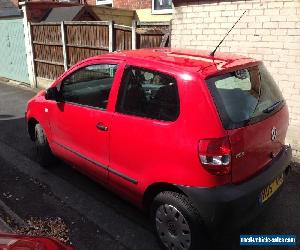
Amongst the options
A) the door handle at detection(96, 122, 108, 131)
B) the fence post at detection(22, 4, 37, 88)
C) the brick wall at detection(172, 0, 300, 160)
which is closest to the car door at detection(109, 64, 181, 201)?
the door handle at detection(96, 122, 108, 131)

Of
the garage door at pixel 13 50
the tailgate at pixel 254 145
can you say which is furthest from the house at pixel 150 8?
the tailgate at pixel 254 145

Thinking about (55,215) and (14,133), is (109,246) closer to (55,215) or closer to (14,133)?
(55,215)

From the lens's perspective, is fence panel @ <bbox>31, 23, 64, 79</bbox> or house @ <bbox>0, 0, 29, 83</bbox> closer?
fence panel @ <bbox>31, 23, 64, 79</bbox>

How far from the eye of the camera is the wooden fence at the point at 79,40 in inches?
291

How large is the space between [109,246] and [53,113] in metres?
2.03

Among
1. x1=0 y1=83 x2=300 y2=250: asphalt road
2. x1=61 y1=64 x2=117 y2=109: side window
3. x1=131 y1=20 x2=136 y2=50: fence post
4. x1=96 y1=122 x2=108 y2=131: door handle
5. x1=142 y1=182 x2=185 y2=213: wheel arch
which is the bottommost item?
x1=0 y1=83 x2=300 y2=250: asphalt road

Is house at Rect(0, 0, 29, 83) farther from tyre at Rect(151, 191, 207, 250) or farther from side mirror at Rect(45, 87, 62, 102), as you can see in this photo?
tyre at Rect(151, 191, 207, 250)

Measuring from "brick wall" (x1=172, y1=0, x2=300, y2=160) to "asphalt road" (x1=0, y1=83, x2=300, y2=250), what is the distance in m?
1.28

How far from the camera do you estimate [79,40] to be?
962 centimetres

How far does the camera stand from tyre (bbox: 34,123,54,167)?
534cm

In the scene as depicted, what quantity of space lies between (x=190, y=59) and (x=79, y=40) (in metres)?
6.70

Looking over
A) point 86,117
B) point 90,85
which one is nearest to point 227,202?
point 86,117

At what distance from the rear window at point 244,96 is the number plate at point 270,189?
64cm

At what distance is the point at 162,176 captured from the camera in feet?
10.6
